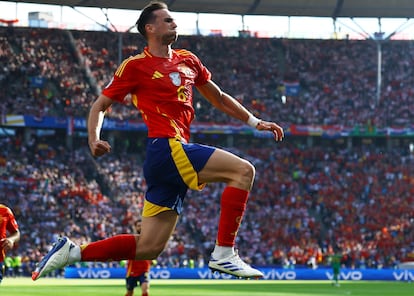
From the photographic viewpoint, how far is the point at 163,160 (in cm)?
938

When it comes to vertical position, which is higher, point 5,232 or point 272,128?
point 272,128

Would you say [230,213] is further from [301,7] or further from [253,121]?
[301,7]

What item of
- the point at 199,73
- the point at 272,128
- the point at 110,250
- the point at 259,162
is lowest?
the point at 259,162

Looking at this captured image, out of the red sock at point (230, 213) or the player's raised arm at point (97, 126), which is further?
the red sock at point (230, 213)

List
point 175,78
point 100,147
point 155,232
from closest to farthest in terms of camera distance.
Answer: point 100,147
point 155,232
point 175,78

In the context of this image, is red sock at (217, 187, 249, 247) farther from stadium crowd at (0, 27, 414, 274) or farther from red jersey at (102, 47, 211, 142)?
stadium crowd at (0, 27, 414, 274)

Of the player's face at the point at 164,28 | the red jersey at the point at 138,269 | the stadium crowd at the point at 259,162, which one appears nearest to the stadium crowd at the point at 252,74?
the stadium crowd at the point at 259,162

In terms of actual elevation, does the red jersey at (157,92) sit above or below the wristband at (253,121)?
above

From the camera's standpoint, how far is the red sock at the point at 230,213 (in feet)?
30.1

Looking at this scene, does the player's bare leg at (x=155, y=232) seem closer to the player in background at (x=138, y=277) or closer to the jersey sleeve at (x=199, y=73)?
the jersey sleeve at (x=199, y=73)

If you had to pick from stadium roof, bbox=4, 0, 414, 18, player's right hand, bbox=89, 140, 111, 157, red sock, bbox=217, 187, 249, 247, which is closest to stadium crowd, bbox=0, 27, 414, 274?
stadium roof, bbox=4, 0, 414, 18

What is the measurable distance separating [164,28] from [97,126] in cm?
126

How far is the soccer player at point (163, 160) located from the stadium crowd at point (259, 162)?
34.5 meters

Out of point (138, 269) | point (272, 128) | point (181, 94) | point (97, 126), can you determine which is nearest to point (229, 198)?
point (272, 128)
